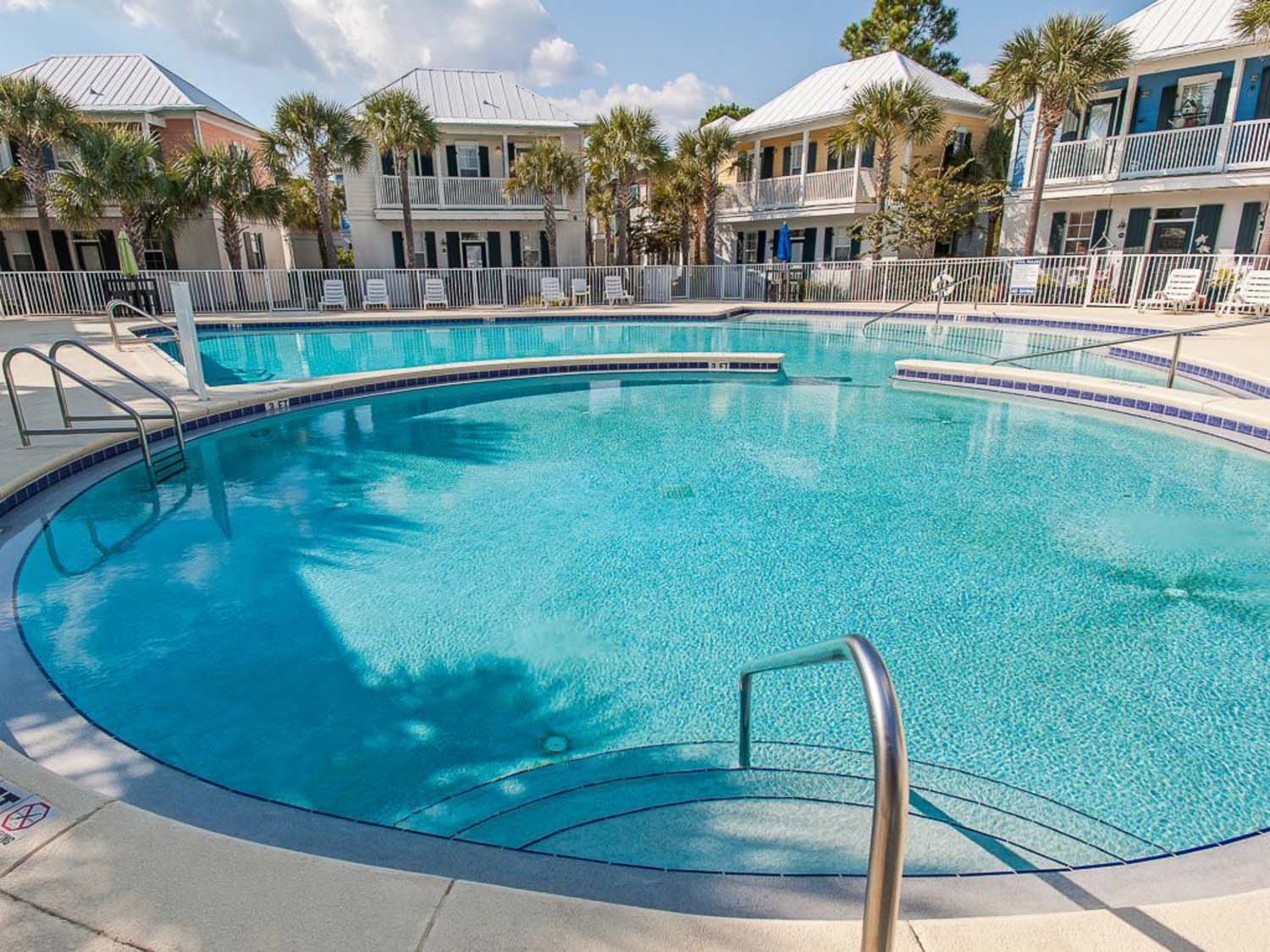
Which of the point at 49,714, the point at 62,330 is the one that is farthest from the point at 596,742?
the point at 62,330

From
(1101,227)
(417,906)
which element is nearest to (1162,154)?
(1101,227)

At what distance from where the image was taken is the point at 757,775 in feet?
9.61

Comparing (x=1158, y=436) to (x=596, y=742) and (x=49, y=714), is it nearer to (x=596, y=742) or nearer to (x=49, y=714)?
(x=596, y=742)

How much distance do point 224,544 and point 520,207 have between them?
19027 millimetres

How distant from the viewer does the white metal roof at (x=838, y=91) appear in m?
21.6

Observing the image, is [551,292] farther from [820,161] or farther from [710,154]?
[820,161]

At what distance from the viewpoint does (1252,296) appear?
44.9ft

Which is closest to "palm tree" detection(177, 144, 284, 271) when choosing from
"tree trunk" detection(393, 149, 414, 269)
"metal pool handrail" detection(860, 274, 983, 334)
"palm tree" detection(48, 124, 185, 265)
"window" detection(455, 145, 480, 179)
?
"palm tree" detection(48, 124, 185, 265)

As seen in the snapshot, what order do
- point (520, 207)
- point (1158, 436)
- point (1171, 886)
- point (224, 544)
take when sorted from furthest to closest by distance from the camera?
point (520, 207)
point (1158, 436)
point (224, 544)
point (1171, 886)

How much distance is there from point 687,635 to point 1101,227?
2027 centimetres

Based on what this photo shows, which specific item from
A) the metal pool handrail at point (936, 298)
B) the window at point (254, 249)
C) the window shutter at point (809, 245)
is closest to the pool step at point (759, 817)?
the metal pool handrail at point (936, 298)

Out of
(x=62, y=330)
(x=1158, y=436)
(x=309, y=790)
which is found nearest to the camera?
(x=309, y=790)

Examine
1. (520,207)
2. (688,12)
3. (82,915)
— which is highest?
(688,12)

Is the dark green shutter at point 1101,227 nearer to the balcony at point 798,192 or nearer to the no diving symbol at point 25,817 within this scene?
the balcony at point 798,192
